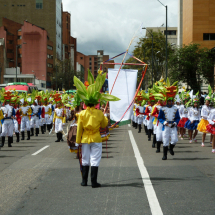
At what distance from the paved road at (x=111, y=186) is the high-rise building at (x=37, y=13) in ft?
278

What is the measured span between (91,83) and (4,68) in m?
73.8

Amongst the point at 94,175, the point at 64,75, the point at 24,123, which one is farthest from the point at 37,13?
the point at 94,175

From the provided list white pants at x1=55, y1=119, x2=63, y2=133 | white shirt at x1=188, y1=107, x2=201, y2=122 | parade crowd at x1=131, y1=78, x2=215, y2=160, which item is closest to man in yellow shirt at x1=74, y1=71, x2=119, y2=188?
parade crowd at x1=131, y1=78, x2=215, y2=160

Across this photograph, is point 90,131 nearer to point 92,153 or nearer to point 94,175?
point 92,153

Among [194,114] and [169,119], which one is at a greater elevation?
[169,119]

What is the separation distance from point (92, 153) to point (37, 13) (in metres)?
91.1

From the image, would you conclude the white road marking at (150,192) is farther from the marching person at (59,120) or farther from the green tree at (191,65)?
the green tree at (191,65)

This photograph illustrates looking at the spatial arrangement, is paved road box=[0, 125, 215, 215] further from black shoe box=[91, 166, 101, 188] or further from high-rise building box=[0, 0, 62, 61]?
high-rise building box=[0, 0, 62, 61]

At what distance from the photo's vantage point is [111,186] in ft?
24.2

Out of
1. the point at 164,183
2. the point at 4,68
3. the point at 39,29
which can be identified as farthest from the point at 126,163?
the point at 39,29

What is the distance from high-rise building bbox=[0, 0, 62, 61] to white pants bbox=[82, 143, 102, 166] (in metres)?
87.6

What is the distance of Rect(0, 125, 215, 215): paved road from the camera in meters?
5.86

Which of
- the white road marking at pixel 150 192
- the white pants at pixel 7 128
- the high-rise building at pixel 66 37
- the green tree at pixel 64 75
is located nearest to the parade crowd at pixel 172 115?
the white road marking at pixel 150 192

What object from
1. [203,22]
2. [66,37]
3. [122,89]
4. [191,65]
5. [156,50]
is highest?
[66,37]
